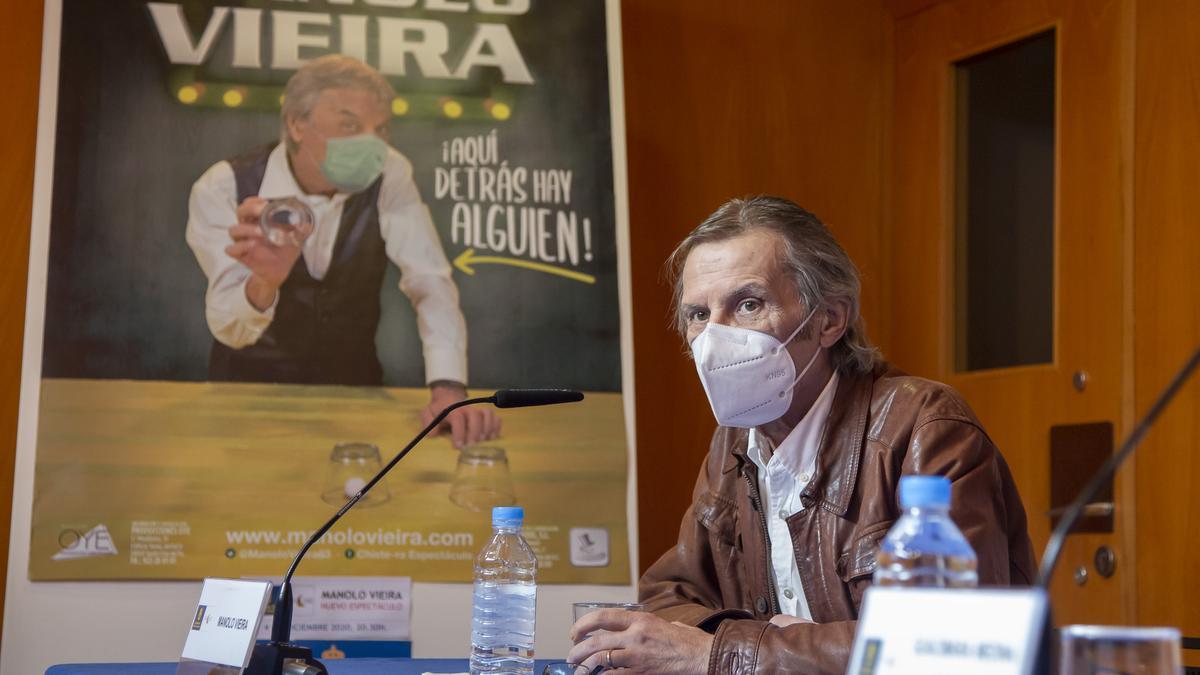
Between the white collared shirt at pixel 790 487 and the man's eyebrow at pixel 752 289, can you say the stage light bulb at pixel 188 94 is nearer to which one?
the man's eyebrow at pixel 752 289

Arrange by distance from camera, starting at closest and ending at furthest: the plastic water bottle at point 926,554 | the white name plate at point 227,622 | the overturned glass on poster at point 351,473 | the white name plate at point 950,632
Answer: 1. the white name plate at point 950,632
2. the plastic water bottle at point 926,554
3. the white name plate at point 227,622
4. the overturned glass on poster at point 351,473

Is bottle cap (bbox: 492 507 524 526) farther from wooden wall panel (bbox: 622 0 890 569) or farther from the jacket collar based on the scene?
wooden wall panel (bbox: 622 0 890 569)

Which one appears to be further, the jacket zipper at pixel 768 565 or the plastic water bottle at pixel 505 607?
the jacket zipper at pixel 768 565

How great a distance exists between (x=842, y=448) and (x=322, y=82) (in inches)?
71.6

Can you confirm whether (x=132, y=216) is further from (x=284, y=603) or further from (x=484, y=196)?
(x=284, y=603)

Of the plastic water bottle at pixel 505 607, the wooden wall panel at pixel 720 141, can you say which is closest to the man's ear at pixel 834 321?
the plastic water bottle at pixel 505 607

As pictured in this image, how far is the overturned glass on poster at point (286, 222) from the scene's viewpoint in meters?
3.25

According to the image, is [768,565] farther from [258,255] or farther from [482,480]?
[258,255]

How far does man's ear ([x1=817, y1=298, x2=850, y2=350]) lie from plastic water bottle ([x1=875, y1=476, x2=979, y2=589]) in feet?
3.25

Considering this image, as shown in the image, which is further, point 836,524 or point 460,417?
point 460,417

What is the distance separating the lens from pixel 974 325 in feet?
12.9

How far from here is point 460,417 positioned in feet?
10.8

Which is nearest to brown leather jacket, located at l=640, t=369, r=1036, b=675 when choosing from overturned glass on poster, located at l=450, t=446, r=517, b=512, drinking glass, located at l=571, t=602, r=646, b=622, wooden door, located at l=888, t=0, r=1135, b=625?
drinking glass, located at l=571, t=602, r=646, b=622

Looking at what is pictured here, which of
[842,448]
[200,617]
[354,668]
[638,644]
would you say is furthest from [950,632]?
[354,668]
